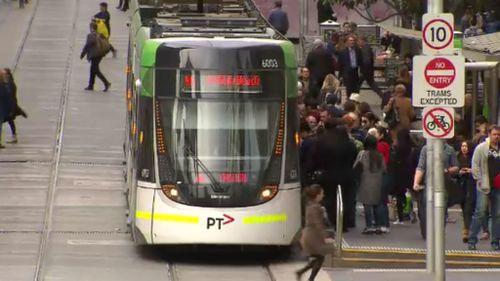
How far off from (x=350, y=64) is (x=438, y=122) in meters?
15.3

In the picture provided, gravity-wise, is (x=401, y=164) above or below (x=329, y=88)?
below

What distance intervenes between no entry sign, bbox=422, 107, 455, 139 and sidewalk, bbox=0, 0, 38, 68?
26.1 metres

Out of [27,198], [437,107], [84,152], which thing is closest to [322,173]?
[437,107]

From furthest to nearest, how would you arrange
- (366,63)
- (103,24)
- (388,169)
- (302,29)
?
(103,24) → (302,29) → (366,63) → (388,169)

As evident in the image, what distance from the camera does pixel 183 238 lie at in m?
20.5

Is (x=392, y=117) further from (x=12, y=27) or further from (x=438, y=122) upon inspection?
(x=12, y=27)

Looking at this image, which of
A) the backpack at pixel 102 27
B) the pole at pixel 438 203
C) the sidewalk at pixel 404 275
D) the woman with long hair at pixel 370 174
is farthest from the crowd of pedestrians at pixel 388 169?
the backpack at pixel 102 27

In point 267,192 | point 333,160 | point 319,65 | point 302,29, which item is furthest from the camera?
point 302,29

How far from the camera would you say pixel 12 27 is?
50438 mm

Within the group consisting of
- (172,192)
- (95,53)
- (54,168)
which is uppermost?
(172,192)

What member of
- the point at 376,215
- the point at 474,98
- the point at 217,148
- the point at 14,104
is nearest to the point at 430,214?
the point at 217,148

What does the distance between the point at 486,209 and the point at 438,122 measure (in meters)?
3.55

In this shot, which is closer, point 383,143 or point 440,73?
point 440,73

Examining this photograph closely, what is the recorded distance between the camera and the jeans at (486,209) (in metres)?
20.7
